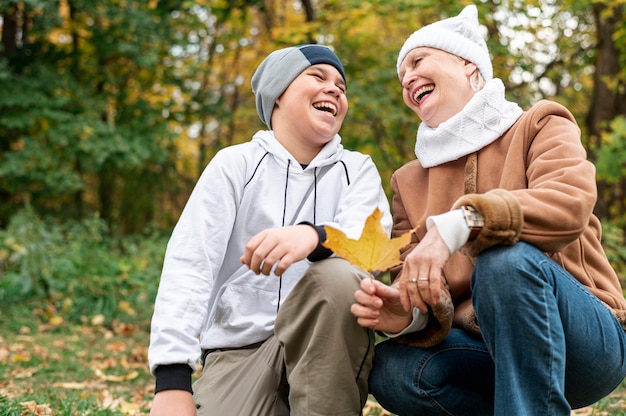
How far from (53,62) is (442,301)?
8.40m

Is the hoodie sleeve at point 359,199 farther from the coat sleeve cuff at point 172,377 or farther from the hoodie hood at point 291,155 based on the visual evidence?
the coat sleeve cuff at point 172,377

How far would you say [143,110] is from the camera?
9117mm

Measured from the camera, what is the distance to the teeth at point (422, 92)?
6.97 feet

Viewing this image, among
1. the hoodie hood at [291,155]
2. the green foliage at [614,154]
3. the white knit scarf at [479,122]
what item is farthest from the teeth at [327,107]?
the green foliage at [614,154]

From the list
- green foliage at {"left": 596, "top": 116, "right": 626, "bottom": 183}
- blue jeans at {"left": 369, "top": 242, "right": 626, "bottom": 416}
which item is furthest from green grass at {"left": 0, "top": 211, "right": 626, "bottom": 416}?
green foliage at {"left": 596, "top": 116, "right": 626, "bottom": 183}

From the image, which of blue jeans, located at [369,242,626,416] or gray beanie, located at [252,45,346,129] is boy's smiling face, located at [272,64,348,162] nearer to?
gray beanie, located at [252,45,346,129]

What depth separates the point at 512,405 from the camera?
1546 mm

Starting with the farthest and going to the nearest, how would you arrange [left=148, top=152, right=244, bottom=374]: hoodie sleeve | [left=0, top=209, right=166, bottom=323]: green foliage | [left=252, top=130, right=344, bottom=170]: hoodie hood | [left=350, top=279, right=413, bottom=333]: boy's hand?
[left=0, top=209, right=166, bottom=323]: green foliage → [left=252, top=130, right=344, bottom=170]: hoodie hood → [left=148, top=152, right=244, bottom=374]: hoodie sleeve → [left=350, top=279, right=413, bottom=333]: boy's hand

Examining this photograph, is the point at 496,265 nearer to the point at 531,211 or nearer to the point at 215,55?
the point at 531,211

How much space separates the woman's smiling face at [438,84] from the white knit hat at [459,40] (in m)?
0.02

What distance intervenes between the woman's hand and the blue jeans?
0.11 meters

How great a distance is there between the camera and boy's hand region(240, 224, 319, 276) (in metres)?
1.75

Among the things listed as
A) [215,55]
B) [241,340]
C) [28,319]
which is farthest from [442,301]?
[215,55]

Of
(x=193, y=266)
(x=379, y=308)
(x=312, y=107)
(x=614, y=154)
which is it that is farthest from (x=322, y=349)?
(x=614, y=154)
